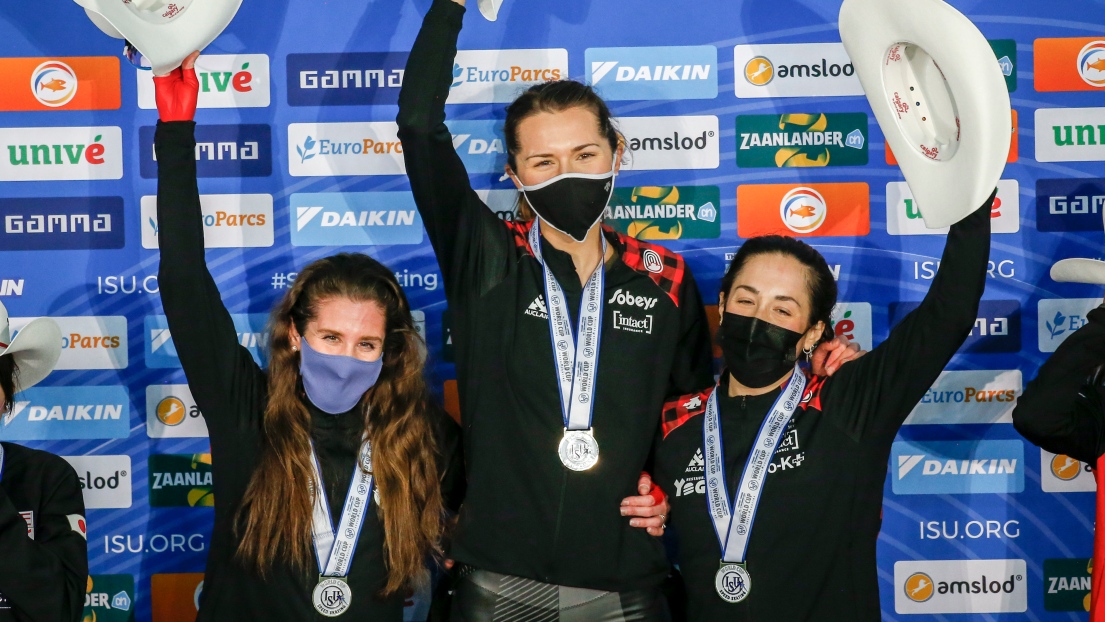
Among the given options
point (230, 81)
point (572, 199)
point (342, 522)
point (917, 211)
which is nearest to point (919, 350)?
point (572, 199)

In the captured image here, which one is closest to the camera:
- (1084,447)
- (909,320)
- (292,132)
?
(909,320)

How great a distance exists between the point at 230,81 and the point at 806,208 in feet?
6.50

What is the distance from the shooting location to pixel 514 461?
2494 millimetres

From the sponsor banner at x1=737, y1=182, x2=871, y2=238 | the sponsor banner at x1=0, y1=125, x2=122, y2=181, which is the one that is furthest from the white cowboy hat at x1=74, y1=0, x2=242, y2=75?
the sponsor banner at x1=737, y1=182, x2=871, y2=238

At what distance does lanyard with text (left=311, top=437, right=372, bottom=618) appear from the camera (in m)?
2.44

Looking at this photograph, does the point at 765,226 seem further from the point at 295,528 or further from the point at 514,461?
the point at 295,528

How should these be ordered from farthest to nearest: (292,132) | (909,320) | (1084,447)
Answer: (292,132) < (1084,447) < (909,320)

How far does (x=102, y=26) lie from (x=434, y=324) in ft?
4.42

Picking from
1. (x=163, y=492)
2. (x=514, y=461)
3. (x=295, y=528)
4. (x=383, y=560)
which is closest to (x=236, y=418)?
(x=295, y=528)

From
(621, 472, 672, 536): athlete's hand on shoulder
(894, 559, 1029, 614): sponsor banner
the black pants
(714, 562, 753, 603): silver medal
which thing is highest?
(621, 472, 672, 536): athlete's hand on shoulder

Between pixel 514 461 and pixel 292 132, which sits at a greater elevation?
pixel 292 132

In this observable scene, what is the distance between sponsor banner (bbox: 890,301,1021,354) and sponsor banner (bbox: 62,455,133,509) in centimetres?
267

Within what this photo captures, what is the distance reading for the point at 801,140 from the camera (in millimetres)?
→ 3230

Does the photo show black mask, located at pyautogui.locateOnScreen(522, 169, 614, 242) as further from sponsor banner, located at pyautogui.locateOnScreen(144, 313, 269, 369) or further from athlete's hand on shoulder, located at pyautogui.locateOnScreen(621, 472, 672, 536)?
sponsor banner, located at pyautogui.locateOnScreen(144, 313, 269, 369)
